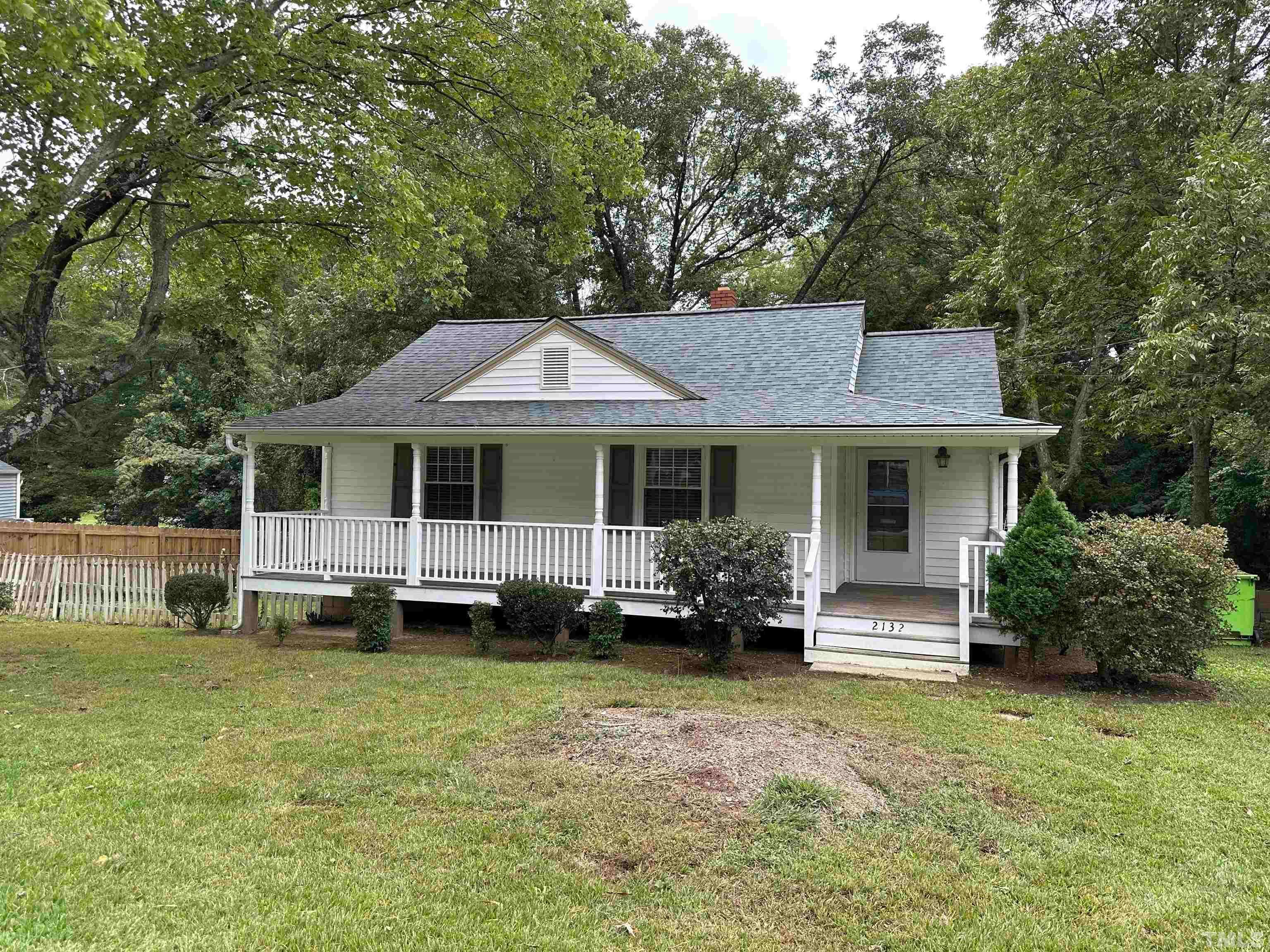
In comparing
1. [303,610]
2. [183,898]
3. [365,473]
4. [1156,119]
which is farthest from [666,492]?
[1156,119]

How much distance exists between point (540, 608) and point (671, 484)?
3.10 metres

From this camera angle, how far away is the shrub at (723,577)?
8977 mm

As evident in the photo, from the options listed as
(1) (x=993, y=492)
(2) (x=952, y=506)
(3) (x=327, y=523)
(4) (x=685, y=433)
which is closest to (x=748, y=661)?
(4) (x=685, y=433)

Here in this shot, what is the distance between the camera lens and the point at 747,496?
468 inches

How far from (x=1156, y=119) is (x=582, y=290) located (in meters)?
18.6

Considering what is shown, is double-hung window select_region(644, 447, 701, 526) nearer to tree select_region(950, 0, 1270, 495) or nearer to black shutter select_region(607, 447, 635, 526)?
black shutter select_region(607, 447, 635, 526)

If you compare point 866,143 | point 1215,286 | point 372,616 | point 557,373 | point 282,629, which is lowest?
point 282,629

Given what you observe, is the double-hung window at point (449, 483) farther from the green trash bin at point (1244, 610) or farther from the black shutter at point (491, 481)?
the green trash bin at point (1244, 610)

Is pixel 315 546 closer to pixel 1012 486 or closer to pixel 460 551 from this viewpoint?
pixel 460 551

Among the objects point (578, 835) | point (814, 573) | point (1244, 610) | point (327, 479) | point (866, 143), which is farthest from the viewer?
point (866, 143)

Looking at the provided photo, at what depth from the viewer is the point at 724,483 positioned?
1170 cm

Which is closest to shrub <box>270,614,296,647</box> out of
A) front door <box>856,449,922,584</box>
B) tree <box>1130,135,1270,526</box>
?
front door <box>856,449,922,584</box>

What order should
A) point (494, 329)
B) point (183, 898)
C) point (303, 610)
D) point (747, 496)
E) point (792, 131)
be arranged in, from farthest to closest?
point (792, 131) < point (494, 329) < point (303, 610) < point (747, 496) < point (183, 898)

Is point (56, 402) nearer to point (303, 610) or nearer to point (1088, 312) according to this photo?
point (303, 610)
